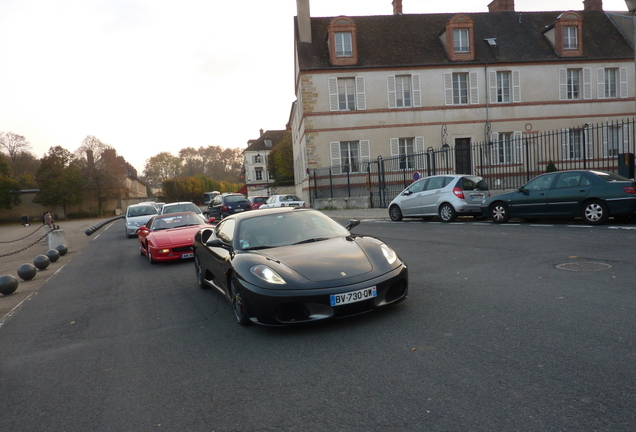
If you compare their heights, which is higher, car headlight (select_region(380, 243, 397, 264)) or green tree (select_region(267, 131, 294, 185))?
green tree (select_region(267, 131, 294, 185))

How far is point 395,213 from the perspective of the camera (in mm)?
18375

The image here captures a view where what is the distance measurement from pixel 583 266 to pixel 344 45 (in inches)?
1118

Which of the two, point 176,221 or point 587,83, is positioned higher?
point 587,83

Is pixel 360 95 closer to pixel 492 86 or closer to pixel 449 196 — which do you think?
pixel 492 86

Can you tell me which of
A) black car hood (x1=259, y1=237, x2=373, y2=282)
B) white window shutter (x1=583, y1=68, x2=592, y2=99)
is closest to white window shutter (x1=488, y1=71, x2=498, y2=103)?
white window shutter (x1=583, y1=68, x2=592, y2=99)

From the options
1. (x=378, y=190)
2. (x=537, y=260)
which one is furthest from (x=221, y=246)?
(x=378, y=190)

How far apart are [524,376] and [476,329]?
3.66 feet

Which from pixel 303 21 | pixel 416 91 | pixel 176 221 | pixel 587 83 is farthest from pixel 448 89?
pixel 176 221

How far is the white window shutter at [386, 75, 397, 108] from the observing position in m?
32.7

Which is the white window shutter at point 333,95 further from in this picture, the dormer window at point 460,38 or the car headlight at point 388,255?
the car headlight at point 388,255

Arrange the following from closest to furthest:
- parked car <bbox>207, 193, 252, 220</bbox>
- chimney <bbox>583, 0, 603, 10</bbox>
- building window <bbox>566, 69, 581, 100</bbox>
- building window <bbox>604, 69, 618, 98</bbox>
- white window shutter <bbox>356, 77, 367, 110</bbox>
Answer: parked car <bbox>207, 193, 252, 220</bbox> → white window shutter <bbox>356, 77, 367, 110</bbox> → building window <bbox>566, 69, 581, 100</bbox> → building window <bbox>604, 69, 618, 98</bbox> → chimney <bbox>583, 0, 603, 10</bbox>

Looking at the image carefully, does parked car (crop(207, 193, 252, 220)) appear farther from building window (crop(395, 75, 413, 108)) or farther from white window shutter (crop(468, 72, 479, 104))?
white window shutter (crop(468, 72, 479, 104))

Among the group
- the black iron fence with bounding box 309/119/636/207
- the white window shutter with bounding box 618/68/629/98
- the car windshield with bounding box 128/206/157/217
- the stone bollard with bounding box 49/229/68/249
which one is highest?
the white window shutter with bounding box 618/68/629/98

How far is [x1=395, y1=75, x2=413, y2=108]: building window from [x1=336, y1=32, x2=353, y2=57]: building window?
3790 millimetres
